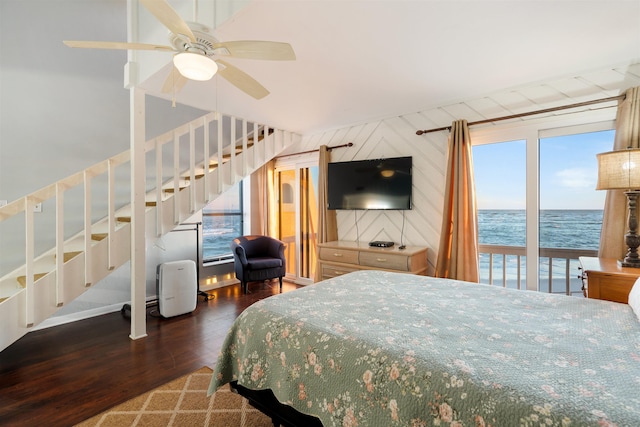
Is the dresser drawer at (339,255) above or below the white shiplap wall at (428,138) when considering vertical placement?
below

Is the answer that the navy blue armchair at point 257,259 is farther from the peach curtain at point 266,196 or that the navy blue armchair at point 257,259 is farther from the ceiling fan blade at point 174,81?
the ceiling fan blade at point 174,81

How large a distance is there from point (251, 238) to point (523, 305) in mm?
3968

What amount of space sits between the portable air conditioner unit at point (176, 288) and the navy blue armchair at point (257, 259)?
0.84 metres

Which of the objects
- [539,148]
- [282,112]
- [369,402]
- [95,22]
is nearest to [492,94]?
[539,148]

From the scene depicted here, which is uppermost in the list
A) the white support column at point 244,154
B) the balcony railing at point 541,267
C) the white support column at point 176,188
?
the white support column at point 244,154

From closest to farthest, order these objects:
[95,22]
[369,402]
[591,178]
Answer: [369,402]
[591,178]
[95,22]

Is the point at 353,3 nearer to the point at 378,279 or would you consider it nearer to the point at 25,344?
the point at 378,279

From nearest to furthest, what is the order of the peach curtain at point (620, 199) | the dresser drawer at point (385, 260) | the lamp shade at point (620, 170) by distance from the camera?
the lamp shade at point (620, 170), the peach curtain at point (620, 199), the dresser drawer at point (385, 260)

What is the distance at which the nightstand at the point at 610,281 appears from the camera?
1.94m

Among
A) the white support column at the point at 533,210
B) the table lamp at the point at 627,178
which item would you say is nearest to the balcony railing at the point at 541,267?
the white support column at the point at 533,210

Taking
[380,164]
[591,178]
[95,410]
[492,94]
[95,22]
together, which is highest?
[95,22]

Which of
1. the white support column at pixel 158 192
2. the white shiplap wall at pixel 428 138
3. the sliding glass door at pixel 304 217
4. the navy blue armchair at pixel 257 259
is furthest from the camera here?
the sliding glass door at pixel 304 217

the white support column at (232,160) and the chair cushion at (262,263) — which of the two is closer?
the white support column at (232,160)

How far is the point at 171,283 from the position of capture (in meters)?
3.52
